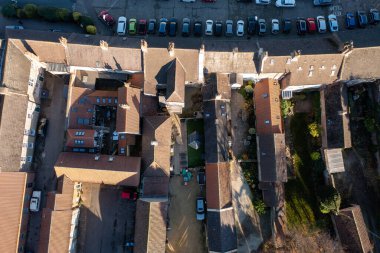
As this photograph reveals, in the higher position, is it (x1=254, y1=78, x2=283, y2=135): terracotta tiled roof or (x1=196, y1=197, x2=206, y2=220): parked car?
(x1=254, y1=78, x2=283, y2=135): terracotta tiled roof

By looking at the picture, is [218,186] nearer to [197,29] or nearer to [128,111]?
[128,111]

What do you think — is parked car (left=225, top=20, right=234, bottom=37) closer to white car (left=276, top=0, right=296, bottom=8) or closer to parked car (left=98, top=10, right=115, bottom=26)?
white car (left=276, top=0, right=296, bottom=8)

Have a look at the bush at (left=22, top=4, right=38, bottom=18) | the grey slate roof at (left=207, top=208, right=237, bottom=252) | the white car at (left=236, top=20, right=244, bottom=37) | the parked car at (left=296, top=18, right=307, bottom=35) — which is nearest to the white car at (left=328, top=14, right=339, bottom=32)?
the parked car at (left=296, top=18, right=307, bottom=35)

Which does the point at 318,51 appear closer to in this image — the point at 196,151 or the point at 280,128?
the point at 280,128

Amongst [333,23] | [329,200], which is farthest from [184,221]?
[333,23]

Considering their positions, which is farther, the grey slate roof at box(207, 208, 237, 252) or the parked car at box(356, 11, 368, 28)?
the parked car at box(356, 11, 368, 28)

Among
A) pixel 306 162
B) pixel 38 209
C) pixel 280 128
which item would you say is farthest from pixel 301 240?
pixel 38 209

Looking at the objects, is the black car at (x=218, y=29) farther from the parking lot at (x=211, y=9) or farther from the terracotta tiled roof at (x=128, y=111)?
the terracotta tiled roof at (x=128, y=111)
